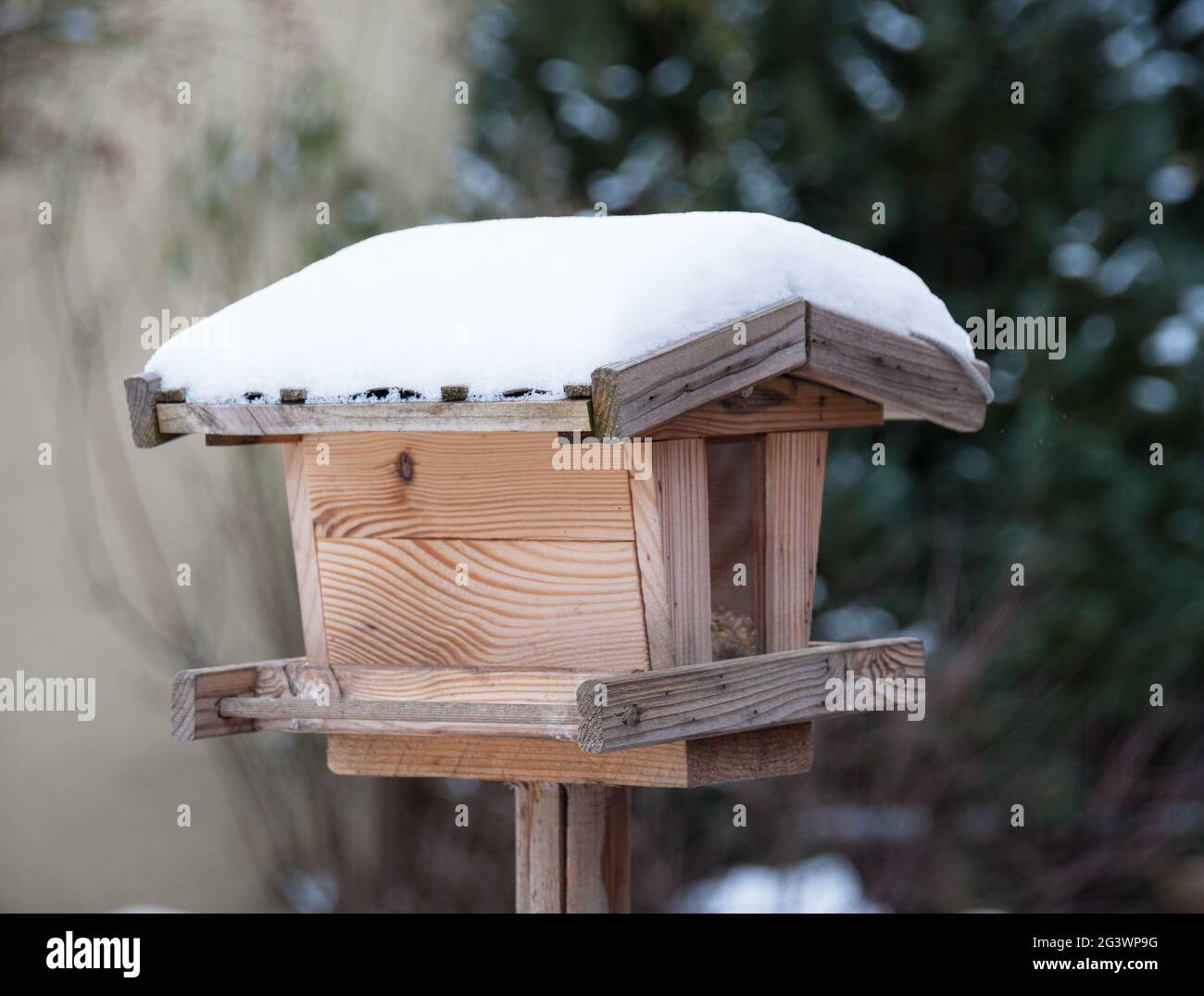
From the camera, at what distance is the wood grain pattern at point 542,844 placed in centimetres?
273

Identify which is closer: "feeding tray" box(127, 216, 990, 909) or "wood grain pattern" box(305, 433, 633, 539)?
"feeding tray" box(127, 216, 990, 909)

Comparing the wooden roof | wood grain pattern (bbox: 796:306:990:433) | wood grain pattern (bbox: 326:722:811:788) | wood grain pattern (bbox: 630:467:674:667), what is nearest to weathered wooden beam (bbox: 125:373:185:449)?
the wooden roof

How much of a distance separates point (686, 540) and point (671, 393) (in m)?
0.29

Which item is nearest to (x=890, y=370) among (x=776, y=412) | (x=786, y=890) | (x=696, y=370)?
(x=776, y=412)

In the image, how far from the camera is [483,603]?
2.54 metres

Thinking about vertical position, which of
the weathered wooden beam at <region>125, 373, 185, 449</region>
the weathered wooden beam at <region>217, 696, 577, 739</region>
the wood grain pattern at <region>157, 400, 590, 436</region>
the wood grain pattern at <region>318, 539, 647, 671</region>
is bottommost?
the weathered wooden beam at <region>217, 696, 577, 739</region>

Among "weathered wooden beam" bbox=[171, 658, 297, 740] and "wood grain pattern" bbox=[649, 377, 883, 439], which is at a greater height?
"wood grain pattern" bbox=[649, 377, 883, 439]

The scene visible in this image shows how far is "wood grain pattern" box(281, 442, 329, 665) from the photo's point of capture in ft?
8.95

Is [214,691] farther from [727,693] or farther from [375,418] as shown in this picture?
[727,693]

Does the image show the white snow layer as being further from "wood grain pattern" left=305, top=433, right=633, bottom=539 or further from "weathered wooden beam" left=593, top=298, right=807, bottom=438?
"wood grain pattern" left=305, top=433, right=633, bottom=539

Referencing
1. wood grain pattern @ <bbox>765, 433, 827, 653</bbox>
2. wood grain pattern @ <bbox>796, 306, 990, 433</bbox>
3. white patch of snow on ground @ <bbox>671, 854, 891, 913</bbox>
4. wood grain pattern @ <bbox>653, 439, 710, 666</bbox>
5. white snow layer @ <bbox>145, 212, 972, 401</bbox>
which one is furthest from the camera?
white patch of snow on ground @ <bbox>671, 854, 891, 913</bbox>

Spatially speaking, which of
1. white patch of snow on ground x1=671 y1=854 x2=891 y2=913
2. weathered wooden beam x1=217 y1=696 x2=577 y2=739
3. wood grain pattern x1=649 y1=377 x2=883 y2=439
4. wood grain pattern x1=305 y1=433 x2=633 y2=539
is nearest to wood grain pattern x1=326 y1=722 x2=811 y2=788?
weathered wooden beam x1=217 y1=696 x2=577 y2=739

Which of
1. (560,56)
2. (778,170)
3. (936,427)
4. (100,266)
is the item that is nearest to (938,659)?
(936,427)

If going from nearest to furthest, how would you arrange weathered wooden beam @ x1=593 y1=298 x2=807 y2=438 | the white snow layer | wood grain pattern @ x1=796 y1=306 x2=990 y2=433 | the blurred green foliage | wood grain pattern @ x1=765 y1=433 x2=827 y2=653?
weathered wooden beam @ x1=593 y1=298 x2=807 y2=438, the white snow layer, wood grain pattern @ x1=796 y1=306 x2=990 y2=433, wood grain pattern @ x1=765 y1=433 x2=827 y2=653, the blurred green foliage
